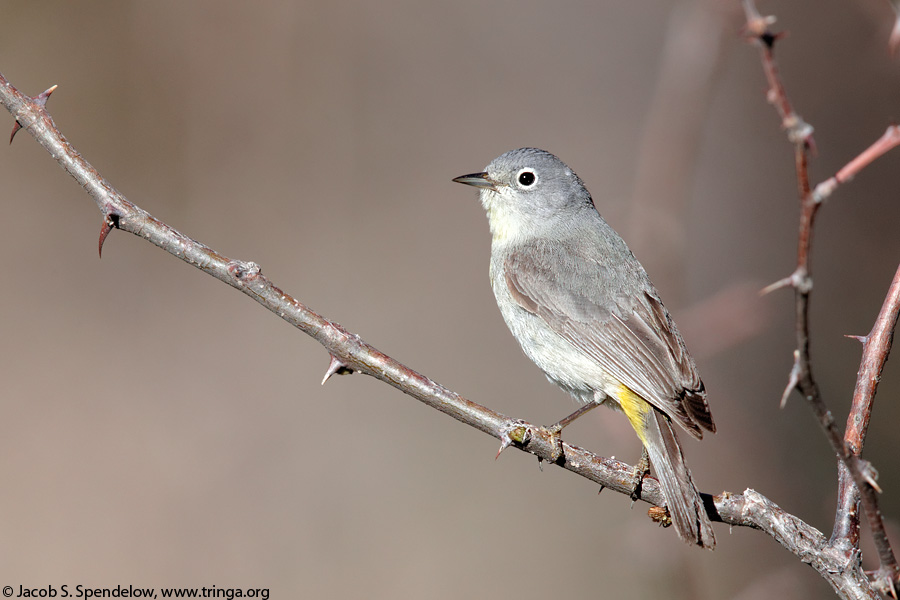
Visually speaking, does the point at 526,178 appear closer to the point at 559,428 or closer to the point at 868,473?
the point at 559,428

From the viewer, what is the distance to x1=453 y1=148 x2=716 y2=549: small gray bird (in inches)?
132

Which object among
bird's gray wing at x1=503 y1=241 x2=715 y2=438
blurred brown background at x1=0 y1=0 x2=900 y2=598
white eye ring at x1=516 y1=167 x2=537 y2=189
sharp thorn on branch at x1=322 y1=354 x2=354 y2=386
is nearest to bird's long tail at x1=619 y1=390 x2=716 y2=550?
bird's gray wing at x1=503 y1=241 x2=715 y2=438

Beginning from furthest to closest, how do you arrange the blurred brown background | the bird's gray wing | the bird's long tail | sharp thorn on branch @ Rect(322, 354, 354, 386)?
the blurred brown background
the bird's gray wing
the bird's long tail
sharp thorn on branch @ Rect(322, 354, 354, 386)

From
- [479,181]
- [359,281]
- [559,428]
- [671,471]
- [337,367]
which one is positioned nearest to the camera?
[337,367]

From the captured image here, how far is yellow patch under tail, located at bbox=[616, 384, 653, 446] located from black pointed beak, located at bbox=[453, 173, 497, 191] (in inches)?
64.0

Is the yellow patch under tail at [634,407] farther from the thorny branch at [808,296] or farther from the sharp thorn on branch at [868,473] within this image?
the sharp thorn on branch at [868,473]

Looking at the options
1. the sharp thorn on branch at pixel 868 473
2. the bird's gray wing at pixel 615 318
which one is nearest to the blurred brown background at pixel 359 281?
the bird's gray wing at pixel 615 318

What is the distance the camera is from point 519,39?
7.57 metres

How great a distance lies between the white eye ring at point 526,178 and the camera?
15.2ft

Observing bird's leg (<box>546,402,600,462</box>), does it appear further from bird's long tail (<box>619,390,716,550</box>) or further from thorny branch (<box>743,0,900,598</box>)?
thorny branch (<box>743,0,900,598</box>)

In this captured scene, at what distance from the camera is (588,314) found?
12.8ft

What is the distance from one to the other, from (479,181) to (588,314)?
120 centimetres

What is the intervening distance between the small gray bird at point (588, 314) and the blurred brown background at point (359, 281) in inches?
66.5

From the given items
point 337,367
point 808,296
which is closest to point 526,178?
point 337,367
